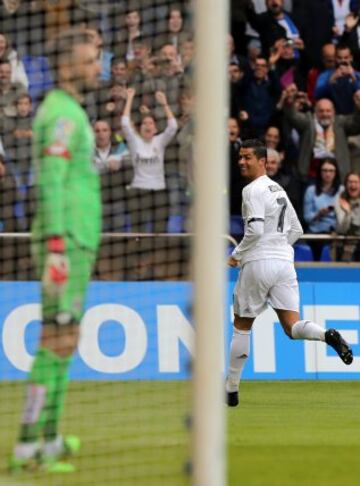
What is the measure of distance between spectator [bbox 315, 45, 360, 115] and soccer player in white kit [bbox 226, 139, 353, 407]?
197 inches

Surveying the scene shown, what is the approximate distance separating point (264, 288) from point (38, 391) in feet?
17.1

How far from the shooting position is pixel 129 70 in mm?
13516

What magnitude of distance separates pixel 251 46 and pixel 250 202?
5669 mm

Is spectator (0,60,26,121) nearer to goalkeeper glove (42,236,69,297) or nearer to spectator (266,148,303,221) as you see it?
spectator (266,148,303,221)

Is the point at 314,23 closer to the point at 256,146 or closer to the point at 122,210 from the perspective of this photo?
the point at 122,210

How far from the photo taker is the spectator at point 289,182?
643 inches

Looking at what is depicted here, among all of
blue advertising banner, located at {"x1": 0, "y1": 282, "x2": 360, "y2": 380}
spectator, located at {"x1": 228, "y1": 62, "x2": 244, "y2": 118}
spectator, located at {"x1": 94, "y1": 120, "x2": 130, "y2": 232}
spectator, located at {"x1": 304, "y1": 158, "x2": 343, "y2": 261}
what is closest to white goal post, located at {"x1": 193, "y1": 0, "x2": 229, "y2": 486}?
spectator, located at {"x1": 94, "y1": 120, "x2": 130, "y2": 232}

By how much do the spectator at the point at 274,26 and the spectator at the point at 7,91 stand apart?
15.7 ft

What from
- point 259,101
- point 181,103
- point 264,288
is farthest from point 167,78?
point 259,101

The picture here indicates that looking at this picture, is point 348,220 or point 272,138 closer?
point 348,220

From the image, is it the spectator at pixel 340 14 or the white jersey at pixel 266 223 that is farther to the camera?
the spectator at pixel 340 14

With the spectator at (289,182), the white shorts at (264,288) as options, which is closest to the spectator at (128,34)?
the white shorts at (264,288)

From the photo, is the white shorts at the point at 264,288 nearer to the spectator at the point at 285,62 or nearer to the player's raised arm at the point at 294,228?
the player's raised arm at the point at 294,228

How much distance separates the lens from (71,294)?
24.4ft
